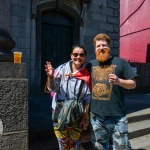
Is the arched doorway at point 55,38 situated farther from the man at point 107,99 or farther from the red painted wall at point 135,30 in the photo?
the red painted wall at point 135,30

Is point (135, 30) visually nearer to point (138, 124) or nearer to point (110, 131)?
point (138, 124)

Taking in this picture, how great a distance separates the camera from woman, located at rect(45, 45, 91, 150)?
2.96 metres

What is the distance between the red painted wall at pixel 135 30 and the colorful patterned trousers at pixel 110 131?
14.5m

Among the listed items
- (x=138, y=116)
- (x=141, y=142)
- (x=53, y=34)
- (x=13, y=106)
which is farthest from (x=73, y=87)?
(x=53, y=34)

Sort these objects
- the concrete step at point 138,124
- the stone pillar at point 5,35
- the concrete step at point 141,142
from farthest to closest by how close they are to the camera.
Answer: the concrete step at point 138,124 < the concrete step at point 141,142 < the stone pillar at point 5,35

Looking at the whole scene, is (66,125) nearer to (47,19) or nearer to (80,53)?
(80,53)

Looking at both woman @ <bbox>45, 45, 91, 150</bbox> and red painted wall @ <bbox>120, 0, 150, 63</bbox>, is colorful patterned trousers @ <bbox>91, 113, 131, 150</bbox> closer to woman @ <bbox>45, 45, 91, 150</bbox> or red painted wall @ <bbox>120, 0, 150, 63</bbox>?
woman @ <bbox>45, 45, 91, 150</bbox>

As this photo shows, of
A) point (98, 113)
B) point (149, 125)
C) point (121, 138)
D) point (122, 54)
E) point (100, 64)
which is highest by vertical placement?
point (122, 54)

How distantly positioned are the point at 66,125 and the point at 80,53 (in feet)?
2.58

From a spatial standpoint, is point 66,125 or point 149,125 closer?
point 66,125

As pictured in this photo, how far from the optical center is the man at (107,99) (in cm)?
293

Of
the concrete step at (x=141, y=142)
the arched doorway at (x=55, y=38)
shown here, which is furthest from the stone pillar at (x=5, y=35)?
the arched doorway at (x=55, y=38)

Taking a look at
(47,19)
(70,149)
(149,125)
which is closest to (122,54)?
(47,19)

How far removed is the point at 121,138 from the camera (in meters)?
2.93
